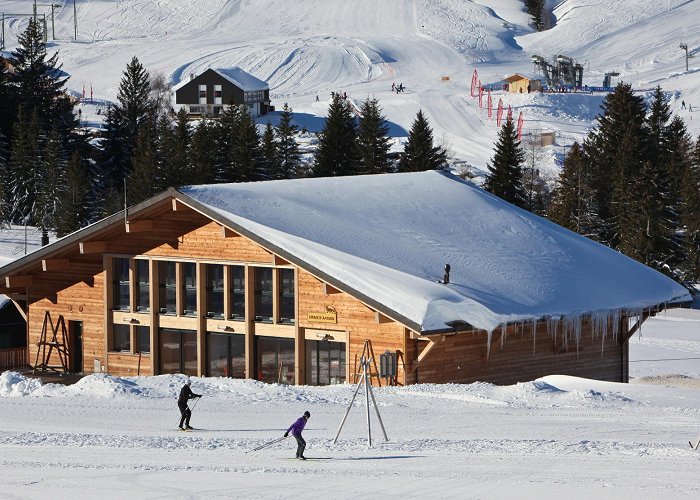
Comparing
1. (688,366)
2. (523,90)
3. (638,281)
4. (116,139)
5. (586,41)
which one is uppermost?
(586,41)

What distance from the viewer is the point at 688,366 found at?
35.0 m

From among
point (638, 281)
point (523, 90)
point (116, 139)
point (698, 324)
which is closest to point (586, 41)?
point (523, 90)

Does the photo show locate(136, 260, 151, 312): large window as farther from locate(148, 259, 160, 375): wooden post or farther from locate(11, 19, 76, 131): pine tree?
locate(11, 19, 76, 131): pine tree

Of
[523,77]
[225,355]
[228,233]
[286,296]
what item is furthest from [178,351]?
[523,77]

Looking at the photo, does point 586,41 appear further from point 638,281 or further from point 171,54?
point 638,281

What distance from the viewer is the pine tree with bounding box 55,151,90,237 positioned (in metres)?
58.4

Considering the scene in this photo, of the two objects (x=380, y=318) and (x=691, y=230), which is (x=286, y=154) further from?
(x=380, y=318)

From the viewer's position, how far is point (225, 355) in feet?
101

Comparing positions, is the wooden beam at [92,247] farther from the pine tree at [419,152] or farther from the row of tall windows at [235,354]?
the pine tree at [419,152]

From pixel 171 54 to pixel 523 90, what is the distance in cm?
4765

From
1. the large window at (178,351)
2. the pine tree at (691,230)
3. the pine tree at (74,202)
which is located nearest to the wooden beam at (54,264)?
the large window at (178,351)

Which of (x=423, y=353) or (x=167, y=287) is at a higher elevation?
(x=167, y=287)

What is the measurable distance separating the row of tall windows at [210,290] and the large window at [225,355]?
0.50 meters

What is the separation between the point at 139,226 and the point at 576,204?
35.3m
